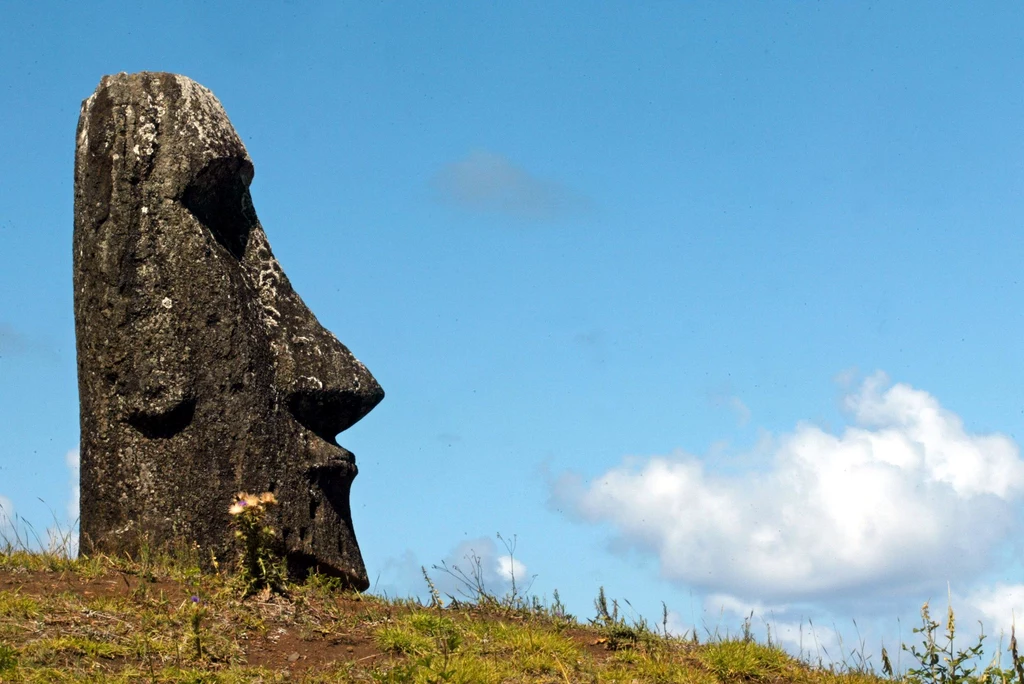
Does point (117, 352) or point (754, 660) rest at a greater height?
point (117, 352)

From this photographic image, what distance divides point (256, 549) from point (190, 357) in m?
2.04

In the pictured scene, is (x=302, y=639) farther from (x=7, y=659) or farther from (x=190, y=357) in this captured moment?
(x=190, y=357)

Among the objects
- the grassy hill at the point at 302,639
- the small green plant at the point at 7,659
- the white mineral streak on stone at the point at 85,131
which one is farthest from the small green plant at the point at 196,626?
the white mineral streak on stone at the point at 85,131

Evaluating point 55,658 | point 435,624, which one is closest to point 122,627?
point 55,658

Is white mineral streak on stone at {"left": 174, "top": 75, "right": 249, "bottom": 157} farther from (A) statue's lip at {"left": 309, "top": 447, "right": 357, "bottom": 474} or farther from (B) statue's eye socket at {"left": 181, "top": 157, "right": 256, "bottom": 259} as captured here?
(A) statue's lip at {"left": 309, "top": 447, "right": 357, "bottom": 474}

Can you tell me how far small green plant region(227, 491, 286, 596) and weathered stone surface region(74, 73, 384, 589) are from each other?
67 centimetres

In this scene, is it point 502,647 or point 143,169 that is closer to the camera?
point 502,647

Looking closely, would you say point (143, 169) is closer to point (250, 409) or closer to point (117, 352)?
point (117, 352)

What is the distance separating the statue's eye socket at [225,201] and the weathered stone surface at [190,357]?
0.02 meters

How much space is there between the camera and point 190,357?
11.4 m

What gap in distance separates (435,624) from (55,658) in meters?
2.93

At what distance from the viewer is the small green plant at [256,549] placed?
1033cm

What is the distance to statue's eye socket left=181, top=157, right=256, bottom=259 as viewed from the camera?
11961mm

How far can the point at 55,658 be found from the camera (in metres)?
8.70
